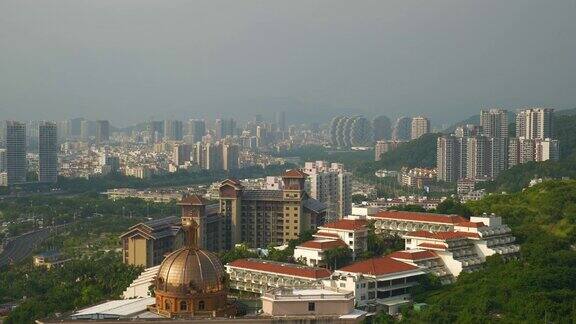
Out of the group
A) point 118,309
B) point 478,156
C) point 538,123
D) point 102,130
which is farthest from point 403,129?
point 118,309

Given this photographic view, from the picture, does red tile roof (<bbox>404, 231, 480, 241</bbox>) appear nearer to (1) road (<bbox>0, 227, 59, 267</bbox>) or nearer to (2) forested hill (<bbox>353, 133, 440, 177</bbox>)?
(1) road (<bbox>0, 227, 59, 267</bbox>)

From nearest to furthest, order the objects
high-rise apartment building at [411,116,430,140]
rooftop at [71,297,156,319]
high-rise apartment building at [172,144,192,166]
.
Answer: rooftop at [71,297,156,319], high-rise apartment building at [172,144,192,166], high-rise apartment building at [411,116,430,140]

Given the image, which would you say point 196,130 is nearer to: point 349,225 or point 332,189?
point 332,189

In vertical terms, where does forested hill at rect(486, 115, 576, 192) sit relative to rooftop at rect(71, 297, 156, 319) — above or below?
above

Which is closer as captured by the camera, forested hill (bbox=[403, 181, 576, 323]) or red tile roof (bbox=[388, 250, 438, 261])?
forested hill (bbox=[403, 181, 576, 323])

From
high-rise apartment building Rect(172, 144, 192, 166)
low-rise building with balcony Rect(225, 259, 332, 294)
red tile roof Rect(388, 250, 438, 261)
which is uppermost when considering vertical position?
high-rise apartment building Rect(172, 144, 192, 166)

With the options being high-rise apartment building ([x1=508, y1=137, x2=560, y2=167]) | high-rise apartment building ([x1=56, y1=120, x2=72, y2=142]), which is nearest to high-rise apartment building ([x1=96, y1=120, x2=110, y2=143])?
high-rise apartment building ([x1=56, y1=120, x2=72, y2=142])

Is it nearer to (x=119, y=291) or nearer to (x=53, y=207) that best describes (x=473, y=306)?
(x=119, y=291)
